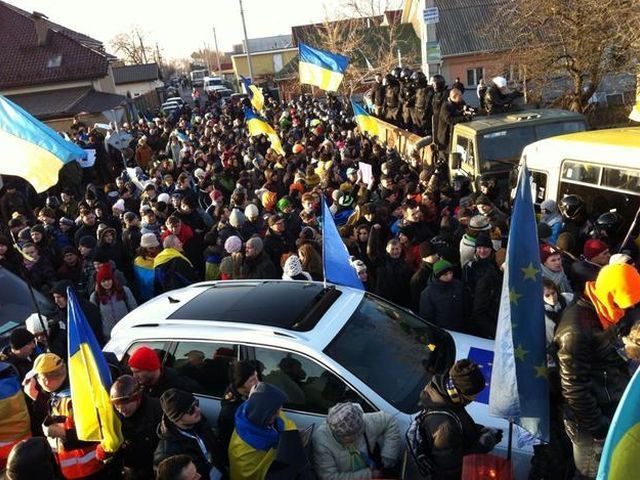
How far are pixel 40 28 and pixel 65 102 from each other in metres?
8.70

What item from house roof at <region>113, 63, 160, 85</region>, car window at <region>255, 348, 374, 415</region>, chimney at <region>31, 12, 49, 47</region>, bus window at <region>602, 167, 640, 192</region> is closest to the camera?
car window at <region>255, 348, 374, 415</region>

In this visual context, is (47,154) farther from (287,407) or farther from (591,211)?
(591,211)

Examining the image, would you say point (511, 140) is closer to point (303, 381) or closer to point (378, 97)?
point (303, 381)

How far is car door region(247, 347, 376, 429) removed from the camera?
3959mm

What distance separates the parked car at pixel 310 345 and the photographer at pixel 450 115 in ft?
24.0

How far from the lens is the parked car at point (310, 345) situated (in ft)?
13.1

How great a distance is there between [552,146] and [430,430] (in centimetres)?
568

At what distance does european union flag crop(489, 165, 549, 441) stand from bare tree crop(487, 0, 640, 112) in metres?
15.9

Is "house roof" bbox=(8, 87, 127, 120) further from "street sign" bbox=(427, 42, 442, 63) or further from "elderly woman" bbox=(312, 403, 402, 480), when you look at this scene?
"elderly woman" bbox=(312, 403, 402, 480)

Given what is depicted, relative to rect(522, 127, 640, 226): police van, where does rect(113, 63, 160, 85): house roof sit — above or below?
above

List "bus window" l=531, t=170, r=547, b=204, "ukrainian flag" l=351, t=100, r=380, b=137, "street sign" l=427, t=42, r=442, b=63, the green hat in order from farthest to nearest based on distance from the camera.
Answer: "street sign" l=427, t=42, r=442, b=63 → "ukrainian flag" l=351, t=100, r=380, b=137 → "bus window" l=531, t=170, r=547, b=204 → the green hat

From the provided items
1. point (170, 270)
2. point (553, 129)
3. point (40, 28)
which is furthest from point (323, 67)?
point (40, 28)

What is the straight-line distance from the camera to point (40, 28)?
119ft

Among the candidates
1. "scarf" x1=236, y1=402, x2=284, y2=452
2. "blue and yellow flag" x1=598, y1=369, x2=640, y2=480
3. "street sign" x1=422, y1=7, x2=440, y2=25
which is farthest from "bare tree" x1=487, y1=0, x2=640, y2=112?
"scarf" x1=236, y1=402, x2=284, y2=452
